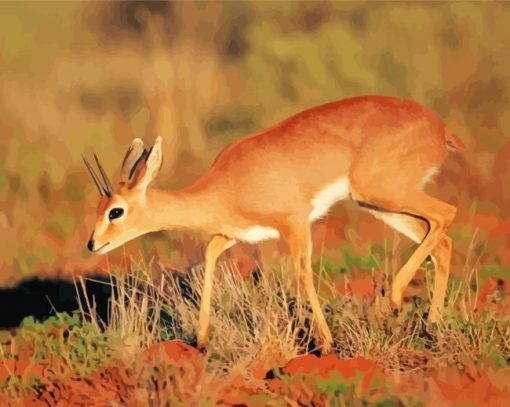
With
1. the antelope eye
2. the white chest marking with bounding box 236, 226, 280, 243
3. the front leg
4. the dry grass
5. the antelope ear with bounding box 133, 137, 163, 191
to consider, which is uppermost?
the antelope ear with bounding box 133, 137, 163, 191

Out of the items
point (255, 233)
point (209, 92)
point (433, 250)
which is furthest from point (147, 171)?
point (209, 92)

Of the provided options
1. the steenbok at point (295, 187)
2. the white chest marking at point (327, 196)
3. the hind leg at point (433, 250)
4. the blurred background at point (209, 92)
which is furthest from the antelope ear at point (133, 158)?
the blurred background at point (209, 92)

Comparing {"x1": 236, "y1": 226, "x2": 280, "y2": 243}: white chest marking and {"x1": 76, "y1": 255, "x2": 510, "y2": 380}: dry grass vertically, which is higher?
{"x1": 236, "y1": 226, "x2": 280, "y2": 243}: white chest marking

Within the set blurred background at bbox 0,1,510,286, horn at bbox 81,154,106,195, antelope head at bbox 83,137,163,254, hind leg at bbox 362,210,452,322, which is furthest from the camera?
blurred background at bbox 0,1,510,286

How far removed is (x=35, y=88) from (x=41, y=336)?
25.1ft

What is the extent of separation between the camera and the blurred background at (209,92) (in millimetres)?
9055

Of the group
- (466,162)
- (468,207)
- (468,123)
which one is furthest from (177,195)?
(468,123)

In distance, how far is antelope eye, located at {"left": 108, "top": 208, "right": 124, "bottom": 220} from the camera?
6.24 m

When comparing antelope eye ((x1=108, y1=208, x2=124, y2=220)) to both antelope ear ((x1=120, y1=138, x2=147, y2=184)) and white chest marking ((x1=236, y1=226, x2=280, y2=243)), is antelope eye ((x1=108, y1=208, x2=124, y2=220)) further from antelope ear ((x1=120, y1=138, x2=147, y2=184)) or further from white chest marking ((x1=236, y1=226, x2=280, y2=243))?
white chest marking ((x1=236, y1=226, x2=280, y2=243))

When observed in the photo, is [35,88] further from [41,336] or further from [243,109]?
[41,336]

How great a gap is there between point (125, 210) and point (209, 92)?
6.99 meters

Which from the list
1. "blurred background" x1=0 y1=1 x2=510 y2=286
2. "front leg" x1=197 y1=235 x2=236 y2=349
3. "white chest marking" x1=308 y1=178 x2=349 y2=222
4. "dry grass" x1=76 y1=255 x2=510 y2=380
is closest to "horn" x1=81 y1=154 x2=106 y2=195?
"dry grass" x1=76 y1=255 x2=510 y2=380

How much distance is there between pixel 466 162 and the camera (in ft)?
34.9

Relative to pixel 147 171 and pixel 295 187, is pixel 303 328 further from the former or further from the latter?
pixel 147 171
